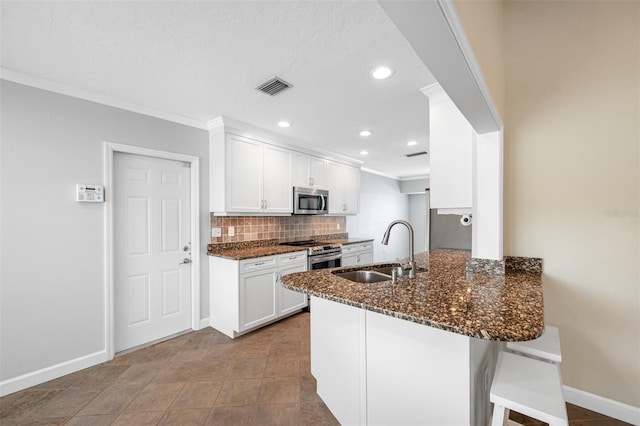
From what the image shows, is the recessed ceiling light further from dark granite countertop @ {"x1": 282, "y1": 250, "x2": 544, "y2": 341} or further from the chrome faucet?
dark granite countertop @ {"x1": 282, "y1": 250, "x2": 544, "y2": 341}

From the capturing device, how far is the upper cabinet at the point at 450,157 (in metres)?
1.91

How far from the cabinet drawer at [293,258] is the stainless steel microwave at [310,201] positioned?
2.20 ft

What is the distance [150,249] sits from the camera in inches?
111

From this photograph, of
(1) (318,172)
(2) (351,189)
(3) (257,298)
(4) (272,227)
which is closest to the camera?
(3) (257,298)

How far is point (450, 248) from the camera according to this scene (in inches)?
135

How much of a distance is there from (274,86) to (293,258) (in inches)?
80.3

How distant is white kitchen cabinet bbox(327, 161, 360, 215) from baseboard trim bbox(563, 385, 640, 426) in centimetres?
343

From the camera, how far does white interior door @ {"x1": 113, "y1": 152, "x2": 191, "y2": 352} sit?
8.60 feet

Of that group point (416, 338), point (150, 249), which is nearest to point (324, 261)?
point (150, 249)

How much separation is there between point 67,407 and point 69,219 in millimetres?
1430

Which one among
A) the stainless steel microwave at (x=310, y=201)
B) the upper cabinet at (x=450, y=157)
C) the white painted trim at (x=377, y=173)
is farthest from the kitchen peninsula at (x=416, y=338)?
the white painted trim at (x=377, y=173)

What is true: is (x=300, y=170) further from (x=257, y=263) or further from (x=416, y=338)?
(x=416, y=338)

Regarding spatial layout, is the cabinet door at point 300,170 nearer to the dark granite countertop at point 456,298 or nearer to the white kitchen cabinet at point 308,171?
the white kitchen cabinet at point 308,171

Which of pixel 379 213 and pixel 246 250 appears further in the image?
pixel 379 213
